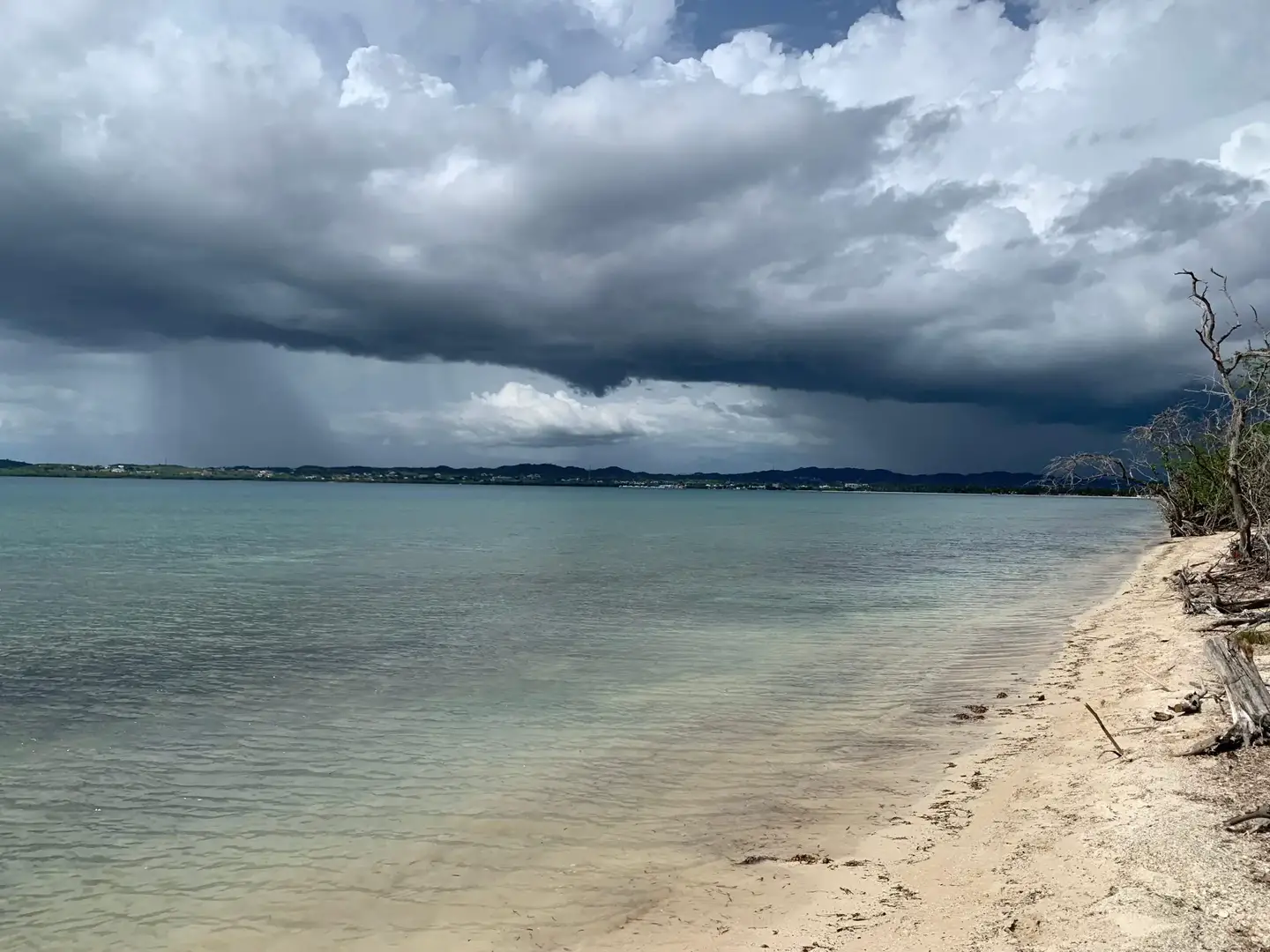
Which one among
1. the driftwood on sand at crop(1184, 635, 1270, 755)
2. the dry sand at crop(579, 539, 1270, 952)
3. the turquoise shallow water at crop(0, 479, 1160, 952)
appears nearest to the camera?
the dry sand at crop(579, 539, 1270, 952)

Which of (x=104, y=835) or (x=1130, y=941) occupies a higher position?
(x=1130, y=941)

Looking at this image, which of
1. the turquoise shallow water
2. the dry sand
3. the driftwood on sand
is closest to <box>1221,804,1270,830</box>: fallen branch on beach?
the dry sand

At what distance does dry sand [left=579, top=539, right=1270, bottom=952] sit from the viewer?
6031 mm

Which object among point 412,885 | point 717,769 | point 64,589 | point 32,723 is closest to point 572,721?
point 717,769

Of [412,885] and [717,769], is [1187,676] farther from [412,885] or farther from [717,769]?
[412,885]

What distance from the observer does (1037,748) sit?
36.7 ft

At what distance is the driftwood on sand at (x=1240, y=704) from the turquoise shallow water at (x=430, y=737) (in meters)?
3.60

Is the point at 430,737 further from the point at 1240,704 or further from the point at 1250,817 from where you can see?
the point at 1240,704

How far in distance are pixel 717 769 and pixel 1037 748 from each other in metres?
4.21

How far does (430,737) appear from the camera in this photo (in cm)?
1294

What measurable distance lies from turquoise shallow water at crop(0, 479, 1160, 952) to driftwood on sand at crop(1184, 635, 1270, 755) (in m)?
3.60

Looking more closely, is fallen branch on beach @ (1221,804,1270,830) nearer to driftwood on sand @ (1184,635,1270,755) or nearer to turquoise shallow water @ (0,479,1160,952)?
driftwood on sand @ (1184,635,1270,755)

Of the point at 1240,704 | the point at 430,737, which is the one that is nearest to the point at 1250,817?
the point at 1240,704

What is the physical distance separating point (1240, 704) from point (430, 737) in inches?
409
